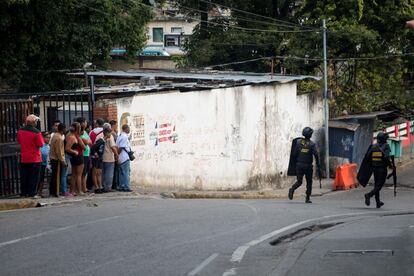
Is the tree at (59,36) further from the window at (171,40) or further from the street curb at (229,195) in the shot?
the window at (171,40)

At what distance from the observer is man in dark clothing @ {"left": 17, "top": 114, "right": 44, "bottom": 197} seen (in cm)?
1712

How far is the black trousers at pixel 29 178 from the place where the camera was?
56.7ft

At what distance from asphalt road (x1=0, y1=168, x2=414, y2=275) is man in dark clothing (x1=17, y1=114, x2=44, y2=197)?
1.21 metres

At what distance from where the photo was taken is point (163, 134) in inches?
922

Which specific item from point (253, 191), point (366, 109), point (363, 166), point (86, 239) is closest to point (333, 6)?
point (366, 109)

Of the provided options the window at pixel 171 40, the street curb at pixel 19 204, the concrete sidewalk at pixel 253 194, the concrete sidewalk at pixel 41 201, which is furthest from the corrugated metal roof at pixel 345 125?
the window at pixel 171 40

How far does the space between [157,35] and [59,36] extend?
4120 centimetres

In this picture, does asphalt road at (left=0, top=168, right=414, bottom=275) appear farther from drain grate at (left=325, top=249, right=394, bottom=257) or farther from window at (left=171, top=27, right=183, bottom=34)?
window at (left=171, top=27, right=183, bottom=34)

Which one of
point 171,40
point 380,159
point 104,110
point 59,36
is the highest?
point 171,40

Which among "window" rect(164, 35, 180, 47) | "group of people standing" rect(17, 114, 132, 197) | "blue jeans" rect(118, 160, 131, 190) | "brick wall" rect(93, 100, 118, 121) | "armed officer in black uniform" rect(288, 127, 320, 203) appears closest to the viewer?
"group of people standing" rect(17, 114, 132, 197)

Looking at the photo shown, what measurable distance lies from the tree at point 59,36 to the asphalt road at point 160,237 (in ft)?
34.7

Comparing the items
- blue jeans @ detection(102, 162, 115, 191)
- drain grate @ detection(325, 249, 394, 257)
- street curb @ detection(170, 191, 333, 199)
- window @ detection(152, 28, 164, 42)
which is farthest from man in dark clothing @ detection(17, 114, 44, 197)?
window @ detection(152, 28, 164, 42)

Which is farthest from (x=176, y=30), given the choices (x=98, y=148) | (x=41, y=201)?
(x=41, y=201)

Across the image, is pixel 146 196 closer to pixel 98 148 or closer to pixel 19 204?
pixel 98 148
